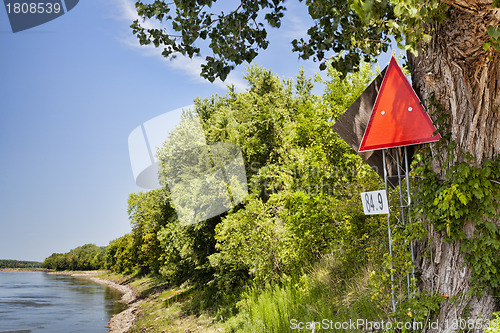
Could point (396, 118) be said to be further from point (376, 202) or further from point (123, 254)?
point (123, 254)

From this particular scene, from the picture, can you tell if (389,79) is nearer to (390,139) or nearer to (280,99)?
(390,139)

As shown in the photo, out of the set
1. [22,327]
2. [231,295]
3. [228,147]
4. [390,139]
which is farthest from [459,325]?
[22,327]

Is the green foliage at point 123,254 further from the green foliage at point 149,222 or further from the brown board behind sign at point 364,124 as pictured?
the brown board behind sign at point 364,124

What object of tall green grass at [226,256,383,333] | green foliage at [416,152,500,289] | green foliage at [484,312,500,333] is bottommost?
tall green grass at [226,256,383,333]

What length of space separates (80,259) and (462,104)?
110456mm

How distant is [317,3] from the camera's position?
Answer: 4.80 m

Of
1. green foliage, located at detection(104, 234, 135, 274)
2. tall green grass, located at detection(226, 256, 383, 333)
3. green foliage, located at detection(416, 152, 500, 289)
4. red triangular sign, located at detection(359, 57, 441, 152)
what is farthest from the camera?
green foliage, located at detection(104, 234, 135, 274)

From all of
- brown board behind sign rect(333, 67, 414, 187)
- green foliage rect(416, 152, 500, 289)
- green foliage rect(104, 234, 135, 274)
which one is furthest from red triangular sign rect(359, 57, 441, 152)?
green foliage rect(104, 234, 135, 274)

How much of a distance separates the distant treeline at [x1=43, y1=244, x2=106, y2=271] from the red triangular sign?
98.4 metres

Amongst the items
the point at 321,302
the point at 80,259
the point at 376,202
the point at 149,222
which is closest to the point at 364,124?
the point at 376,202

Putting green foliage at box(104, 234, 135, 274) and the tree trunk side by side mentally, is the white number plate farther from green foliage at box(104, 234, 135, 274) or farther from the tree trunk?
green foliage at box(104, 234, 135, 274)

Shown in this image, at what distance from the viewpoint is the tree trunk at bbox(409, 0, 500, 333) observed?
4.22 metres

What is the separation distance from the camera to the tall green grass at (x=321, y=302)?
633cm

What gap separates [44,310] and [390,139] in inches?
1276
